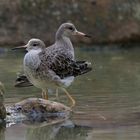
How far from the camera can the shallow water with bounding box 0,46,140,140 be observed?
945 cm

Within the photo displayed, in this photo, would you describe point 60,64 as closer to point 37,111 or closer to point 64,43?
point 64,43

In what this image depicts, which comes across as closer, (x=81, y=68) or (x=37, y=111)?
(x=37, y=111)

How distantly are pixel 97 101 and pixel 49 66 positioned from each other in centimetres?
99

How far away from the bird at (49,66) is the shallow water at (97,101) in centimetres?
42

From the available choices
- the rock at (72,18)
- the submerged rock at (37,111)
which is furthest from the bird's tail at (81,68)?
the rock at (72,18)

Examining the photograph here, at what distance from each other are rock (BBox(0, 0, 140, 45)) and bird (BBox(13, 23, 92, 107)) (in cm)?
958

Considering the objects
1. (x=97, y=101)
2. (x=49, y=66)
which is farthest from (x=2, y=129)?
(x=97, y=101)

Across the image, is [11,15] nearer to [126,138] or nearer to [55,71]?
[55,71]

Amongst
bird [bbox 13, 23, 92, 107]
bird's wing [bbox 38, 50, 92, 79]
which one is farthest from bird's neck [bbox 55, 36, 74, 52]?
bird's wing [bbox 38, 50, 92, 79]

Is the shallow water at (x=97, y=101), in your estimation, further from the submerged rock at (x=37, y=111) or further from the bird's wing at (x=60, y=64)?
the bird's wing at (x=60, y=64)

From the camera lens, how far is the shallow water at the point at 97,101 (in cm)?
945

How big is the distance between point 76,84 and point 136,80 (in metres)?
1.15

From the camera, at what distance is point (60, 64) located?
37.3 feet

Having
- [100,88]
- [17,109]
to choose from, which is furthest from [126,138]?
[100,88]
